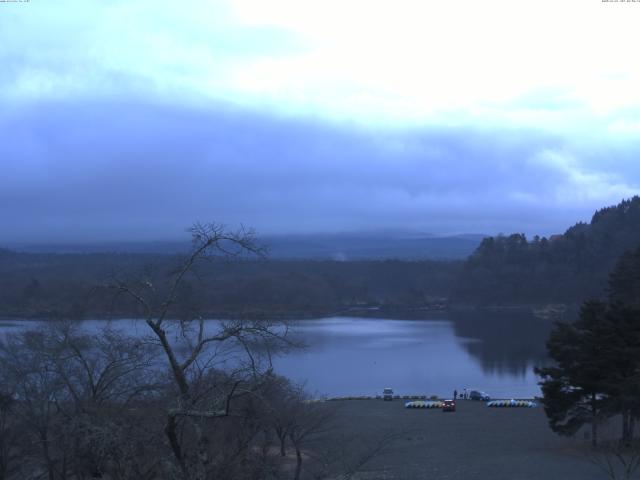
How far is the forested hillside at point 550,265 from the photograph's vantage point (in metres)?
80.6

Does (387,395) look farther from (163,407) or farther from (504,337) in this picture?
(504,337)

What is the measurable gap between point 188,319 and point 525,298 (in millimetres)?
81683

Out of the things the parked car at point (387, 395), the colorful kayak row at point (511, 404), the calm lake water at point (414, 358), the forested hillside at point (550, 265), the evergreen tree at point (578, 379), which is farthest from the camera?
the forested hillside at point (550, 265)

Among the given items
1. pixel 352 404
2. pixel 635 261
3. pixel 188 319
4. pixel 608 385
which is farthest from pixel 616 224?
pixel 188 319

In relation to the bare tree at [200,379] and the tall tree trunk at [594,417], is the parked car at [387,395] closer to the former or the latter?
the tall tree trunk at [594,417]

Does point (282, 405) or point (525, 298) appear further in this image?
point (525, 298)

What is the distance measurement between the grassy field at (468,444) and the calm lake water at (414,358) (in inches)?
113

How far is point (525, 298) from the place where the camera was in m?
83.9

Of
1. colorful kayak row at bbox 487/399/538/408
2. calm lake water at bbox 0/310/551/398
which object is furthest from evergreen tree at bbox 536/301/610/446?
colorful kayak row at bbox 487/399/538/408

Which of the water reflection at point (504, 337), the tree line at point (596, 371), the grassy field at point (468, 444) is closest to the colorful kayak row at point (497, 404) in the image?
the grassy field at point (468, 444)

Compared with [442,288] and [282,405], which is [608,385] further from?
[442,288]

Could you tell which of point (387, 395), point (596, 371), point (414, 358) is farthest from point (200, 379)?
point (414, 358)

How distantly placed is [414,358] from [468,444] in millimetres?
21326

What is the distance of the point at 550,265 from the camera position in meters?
85.2
